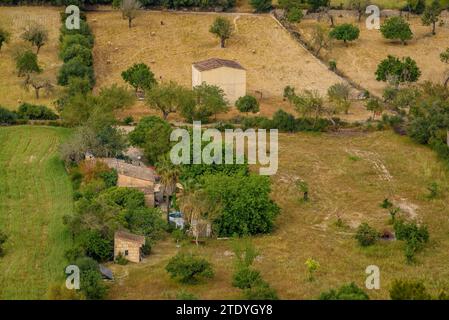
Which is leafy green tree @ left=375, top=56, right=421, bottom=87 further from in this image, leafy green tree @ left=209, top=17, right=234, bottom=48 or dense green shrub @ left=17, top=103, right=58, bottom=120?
dense green shrub @ left=17, top=103, right=58, bottom=120

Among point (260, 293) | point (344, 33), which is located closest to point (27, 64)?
point (344, 33)

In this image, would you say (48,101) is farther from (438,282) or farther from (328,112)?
(438,282)

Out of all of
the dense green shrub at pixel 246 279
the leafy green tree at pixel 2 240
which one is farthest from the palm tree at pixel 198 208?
the leafy green tree at pixel 2 240

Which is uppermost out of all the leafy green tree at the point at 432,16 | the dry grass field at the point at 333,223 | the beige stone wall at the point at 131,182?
the leafy green tree at the point at 432,16

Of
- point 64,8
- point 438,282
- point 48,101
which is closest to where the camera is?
point 438,282

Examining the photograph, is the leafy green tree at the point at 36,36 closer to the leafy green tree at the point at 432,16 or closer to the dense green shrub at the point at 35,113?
the dense green shrub at the point at 35,113

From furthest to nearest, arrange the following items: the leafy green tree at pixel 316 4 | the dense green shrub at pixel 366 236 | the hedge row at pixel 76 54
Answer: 1. the leafy green tree at pixel 316 4
2. the hedge row at pixel 76 54
3. the dense green shrub at pixel 366 236
